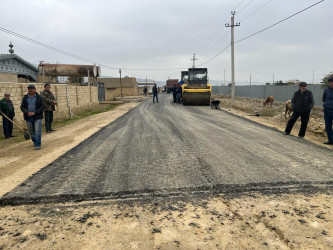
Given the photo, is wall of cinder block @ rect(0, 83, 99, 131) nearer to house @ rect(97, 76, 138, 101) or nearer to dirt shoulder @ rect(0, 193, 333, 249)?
dirt shoulder @ rect(0, 193, 333, 249)

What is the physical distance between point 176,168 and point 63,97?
11.8 metres

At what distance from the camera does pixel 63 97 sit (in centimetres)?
1423

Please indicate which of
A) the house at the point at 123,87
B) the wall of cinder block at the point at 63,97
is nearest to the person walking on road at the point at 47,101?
the wall of cinder block at the point at 63,97

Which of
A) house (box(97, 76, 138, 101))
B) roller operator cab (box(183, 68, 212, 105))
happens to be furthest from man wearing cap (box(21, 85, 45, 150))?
house (box(97, 76, 138, 101))

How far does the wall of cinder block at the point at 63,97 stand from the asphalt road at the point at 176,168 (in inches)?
207

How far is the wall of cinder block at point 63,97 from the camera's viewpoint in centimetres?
985

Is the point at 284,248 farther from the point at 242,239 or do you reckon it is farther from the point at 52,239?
the point at 52,239

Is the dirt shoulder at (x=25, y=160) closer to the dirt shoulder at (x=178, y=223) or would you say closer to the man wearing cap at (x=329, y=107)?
the dirt shoulder at (x=178, y=223)

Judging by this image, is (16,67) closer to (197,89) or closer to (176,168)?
(197,89)

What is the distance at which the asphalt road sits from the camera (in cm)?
365

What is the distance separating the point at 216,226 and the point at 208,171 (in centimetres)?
161

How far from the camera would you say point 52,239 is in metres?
2.54

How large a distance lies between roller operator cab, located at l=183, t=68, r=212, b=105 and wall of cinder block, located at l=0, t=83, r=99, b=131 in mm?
7721

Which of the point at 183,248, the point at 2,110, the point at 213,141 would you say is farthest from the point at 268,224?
the point at 2,110
